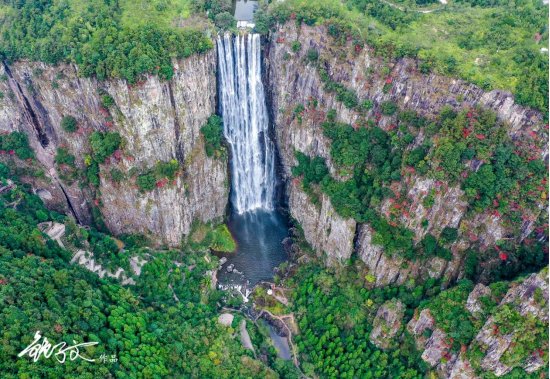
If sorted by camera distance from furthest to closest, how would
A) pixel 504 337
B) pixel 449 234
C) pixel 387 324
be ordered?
pixel 387 324 < pixel 449 234 < pixel 504 337

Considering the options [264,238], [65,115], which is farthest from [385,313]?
[65,115]

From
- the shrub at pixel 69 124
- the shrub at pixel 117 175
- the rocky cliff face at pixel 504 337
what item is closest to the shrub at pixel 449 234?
the rocky cliff face at pixel 504 337

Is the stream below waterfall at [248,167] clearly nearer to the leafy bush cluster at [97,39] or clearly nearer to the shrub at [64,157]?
the leafy bush cluster at [97,39]

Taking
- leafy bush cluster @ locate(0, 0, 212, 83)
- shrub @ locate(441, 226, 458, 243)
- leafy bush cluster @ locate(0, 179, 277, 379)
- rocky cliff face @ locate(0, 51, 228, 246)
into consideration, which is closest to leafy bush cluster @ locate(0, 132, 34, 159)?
rocky cliff face @ locate(0, 51, 228, 246)

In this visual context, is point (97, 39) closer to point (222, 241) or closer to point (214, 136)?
point (214, 136)

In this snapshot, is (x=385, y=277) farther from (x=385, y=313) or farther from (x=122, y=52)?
(x=122, y=52)

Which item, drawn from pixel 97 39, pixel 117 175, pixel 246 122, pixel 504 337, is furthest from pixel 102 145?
pixel 504 337
